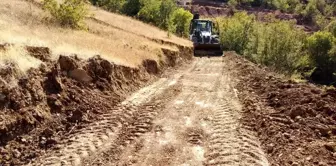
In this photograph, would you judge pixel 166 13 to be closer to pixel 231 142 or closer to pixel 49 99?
pixel 49 99

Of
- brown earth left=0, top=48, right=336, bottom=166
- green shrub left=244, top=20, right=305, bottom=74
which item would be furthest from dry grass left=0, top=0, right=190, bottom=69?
green shrub left=244, top=20, right=305, bottom=74

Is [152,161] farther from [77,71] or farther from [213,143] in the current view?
[77,71]

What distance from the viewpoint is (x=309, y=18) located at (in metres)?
129

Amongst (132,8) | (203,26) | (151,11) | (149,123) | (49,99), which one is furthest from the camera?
(132,8)

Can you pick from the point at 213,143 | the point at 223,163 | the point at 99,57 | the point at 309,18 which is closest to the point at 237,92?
the point at 99,57

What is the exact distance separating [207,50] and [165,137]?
23766mm

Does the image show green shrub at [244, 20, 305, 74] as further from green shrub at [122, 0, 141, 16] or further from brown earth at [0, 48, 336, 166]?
brown earth at [0, 48, 336, 166]

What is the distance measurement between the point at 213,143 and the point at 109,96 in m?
4.64

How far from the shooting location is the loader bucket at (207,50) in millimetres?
31734

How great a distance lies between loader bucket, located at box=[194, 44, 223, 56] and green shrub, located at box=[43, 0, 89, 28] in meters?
12.2

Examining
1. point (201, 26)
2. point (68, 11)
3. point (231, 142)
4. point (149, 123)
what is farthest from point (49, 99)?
point (201, 26)

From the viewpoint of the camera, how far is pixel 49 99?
32.2ft

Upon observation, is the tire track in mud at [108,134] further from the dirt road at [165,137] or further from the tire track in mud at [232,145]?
the tire track in mud at [232,145]

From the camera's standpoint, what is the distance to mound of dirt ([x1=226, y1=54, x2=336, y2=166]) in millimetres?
7809
